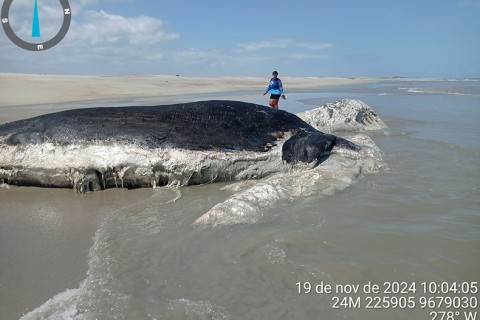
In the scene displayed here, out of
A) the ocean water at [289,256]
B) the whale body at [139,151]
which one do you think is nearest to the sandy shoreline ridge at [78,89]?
the whale body at [139,151]

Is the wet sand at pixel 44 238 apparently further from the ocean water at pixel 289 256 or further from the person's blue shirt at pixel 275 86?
the person's blue shirt at pixel 275 86

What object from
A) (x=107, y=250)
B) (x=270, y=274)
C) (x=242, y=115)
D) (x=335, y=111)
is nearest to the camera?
(x=270, y=274)

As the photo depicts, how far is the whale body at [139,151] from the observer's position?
19.1 feet

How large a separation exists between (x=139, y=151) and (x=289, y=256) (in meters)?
3.37

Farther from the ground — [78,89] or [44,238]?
[78,89]

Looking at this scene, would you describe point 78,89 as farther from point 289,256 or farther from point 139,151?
point 289,256

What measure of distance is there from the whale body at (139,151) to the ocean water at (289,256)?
53 cm

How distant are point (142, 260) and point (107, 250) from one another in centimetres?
51

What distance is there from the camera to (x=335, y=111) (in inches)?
454

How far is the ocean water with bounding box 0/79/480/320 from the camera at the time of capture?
8.64 feet

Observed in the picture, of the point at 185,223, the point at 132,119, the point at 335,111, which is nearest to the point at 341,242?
the point at 185,223

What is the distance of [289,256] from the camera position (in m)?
3.26

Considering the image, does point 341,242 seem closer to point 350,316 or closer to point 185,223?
point 350,316
